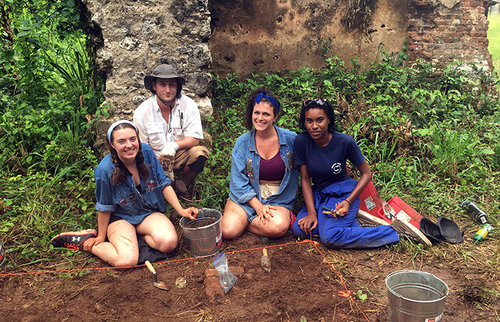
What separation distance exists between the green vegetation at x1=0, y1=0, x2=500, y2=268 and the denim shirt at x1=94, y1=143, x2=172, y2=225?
1.86ft

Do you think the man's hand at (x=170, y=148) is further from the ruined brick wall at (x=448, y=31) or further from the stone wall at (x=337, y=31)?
the ruined brick wall at (x=448, y=31)

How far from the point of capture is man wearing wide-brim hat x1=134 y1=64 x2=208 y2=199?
13.0 ft

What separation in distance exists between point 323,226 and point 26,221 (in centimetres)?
272

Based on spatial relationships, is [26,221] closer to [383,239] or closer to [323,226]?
[323,226]

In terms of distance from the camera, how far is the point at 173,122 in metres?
4.06

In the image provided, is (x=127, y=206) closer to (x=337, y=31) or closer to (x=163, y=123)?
Answer: (x=163, y=123)

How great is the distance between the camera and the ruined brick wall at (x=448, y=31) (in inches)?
250

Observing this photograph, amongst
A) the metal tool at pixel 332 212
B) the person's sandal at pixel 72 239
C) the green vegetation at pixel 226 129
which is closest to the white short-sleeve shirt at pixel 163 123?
the green vegetation at pixel 226 129

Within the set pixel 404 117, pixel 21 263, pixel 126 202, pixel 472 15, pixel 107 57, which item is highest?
pixel 472 15

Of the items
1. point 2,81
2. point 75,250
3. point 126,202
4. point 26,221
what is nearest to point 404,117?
point 126,202

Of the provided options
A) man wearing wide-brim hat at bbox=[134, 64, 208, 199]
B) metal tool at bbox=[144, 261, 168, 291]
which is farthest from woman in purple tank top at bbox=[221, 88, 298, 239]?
metal tool at bbox=[144, 261, 168, 291]

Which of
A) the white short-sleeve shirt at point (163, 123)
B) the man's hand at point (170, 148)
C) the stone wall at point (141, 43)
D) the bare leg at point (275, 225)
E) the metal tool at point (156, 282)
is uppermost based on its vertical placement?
the stone wall at point (141, 43)

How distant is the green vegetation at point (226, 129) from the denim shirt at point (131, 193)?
0.57 m

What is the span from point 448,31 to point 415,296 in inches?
210
